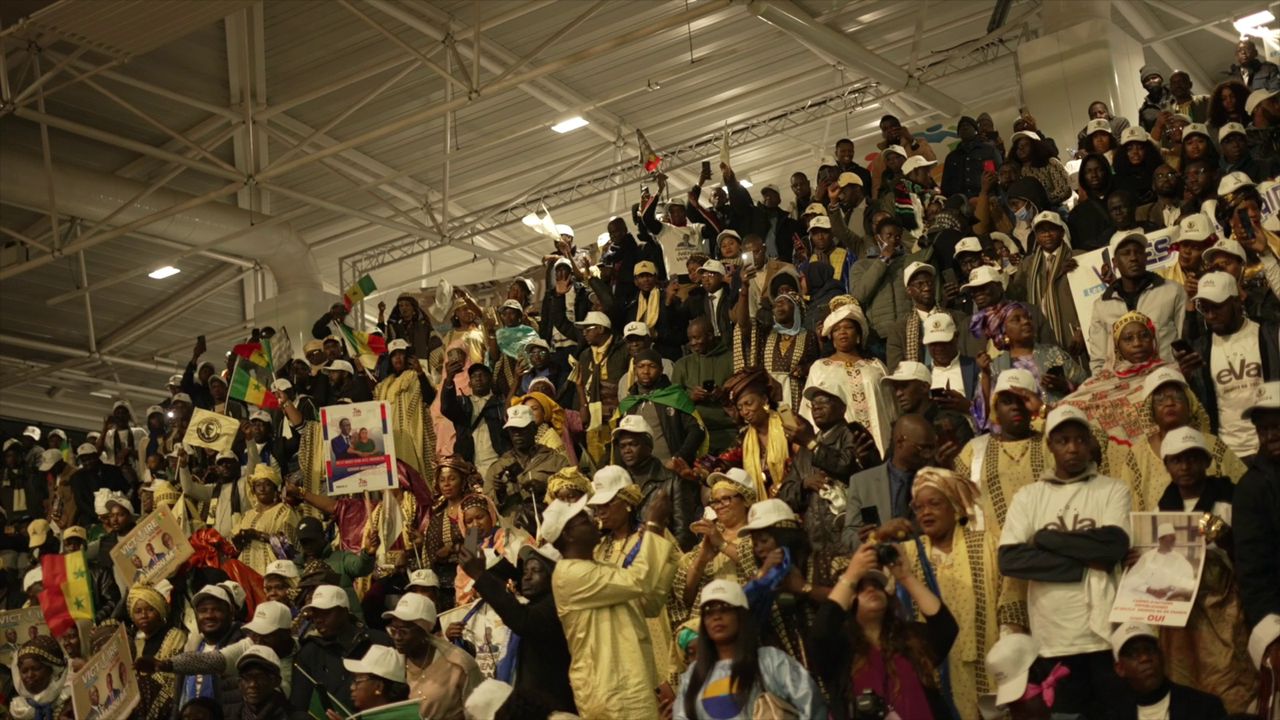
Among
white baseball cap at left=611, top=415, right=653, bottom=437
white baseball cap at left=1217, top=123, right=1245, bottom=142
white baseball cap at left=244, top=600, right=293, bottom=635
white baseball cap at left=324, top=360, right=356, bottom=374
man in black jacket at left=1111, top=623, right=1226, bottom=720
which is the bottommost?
man in black jacket at left=1111, top=623, right=1226, bottom=720

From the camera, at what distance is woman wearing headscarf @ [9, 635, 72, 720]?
996cm

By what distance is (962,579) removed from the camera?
649cm

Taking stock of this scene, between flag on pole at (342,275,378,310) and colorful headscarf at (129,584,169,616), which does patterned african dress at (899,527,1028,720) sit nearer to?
colorful headscarf at (129,584,169,616)

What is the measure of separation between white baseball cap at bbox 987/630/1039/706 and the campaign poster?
400cm

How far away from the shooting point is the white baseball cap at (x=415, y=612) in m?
7.29

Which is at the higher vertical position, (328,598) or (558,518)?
(558,518)

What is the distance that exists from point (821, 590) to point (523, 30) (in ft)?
40.7

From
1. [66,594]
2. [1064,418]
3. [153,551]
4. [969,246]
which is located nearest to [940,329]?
[969,246]

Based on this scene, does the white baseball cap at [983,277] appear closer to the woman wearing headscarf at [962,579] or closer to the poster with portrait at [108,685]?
the woman wearing headscarf at [962,579]

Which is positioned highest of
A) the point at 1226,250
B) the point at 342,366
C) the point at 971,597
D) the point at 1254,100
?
the point at 1254,100

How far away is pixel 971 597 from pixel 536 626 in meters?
1.91

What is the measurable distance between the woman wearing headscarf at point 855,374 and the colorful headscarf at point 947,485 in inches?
93.7

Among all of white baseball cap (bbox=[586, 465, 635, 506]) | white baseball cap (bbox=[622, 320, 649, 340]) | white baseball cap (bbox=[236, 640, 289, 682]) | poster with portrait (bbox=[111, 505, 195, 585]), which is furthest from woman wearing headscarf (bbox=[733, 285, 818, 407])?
poster with portrait (bbox=[111, 505, 195, 585])

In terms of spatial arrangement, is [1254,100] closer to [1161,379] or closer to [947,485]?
[1161,379]
